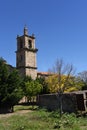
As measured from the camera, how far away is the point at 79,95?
24.0 metres

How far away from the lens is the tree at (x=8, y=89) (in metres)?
29.1

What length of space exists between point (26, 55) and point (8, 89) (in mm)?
30238

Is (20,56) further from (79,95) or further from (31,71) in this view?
(79,95)

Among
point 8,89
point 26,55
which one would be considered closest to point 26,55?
point 26,55

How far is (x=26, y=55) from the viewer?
2341 inches

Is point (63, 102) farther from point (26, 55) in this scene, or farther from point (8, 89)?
point (26, 55)

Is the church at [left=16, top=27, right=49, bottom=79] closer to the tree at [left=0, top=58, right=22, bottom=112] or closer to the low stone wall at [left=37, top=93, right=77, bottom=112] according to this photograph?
the tree at [left=0, top=58, right=22, bottom=112]

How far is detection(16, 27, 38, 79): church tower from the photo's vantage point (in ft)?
194

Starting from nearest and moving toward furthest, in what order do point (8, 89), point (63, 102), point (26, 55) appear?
1. point (63, 102)
2. point (8, 89)
3. point (26, 55)

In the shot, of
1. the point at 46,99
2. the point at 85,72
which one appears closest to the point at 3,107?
the point at 46,99

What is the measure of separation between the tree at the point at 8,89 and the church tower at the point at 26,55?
26957mm

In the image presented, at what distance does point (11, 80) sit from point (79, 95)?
10.1 m

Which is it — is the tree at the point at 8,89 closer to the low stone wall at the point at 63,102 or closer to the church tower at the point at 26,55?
the low stone wall at the point at 63,102

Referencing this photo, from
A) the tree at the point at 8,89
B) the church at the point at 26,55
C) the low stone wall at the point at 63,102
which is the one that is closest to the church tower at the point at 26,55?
the church at the point at 26,55
